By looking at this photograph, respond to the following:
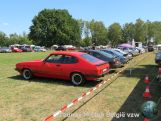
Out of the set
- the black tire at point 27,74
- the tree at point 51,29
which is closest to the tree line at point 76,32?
the tree at point 51,29

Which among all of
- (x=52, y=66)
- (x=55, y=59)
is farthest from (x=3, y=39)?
(x=52, y=66)

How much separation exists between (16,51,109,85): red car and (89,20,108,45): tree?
330 ft

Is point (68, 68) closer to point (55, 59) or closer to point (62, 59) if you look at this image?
point (62, 59)

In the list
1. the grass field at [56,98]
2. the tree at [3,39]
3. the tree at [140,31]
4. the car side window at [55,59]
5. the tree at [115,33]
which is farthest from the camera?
the tree at [3,39]

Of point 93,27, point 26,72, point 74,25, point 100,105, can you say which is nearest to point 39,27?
point 74,25

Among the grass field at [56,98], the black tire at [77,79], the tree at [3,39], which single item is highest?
the tree at [3,39]

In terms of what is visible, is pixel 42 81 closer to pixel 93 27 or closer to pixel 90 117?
pixel 90 117

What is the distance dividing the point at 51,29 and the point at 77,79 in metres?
69.6

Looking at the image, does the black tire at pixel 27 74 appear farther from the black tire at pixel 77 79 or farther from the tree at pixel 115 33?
the tree at pixel 115 33

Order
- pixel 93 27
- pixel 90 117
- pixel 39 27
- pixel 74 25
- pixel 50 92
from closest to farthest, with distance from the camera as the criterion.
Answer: pixel 90 117 → pixel 50 92 → pixel 39 27 → pixel 74 25 → pixel 93 27

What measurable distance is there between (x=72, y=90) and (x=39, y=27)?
72068mm

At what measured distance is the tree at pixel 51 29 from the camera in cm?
8181

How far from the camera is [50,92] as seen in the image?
36.0ft

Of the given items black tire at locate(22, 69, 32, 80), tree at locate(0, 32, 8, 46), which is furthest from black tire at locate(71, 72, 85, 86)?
tree at locate(0, 32, 8, 46)
